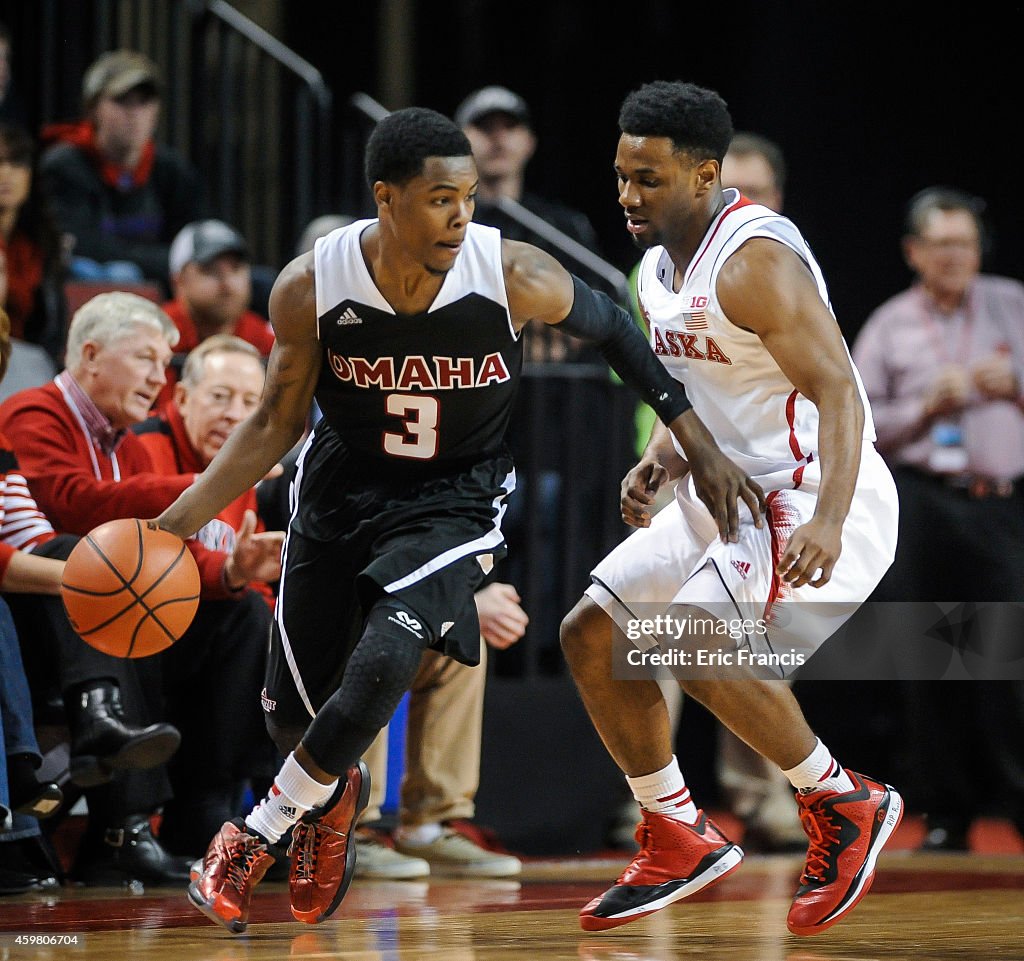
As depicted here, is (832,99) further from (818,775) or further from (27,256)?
(818,775)

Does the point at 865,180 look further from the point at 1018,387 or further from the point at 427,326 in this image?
the point at 427,326

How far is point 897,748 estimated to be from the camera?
6996mm

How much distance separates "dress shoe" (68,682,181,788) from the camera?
432cm

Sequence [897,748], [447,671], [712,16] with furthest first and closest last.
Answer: [712,16]
[897,748]
[447,671]

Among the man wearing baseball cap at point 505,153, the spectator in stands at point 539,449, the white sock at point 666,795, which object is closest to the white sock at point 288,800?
the white sock at point 666,795

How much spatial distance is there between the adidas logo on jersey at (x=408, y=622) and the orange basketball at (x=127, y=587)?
2.03 feet

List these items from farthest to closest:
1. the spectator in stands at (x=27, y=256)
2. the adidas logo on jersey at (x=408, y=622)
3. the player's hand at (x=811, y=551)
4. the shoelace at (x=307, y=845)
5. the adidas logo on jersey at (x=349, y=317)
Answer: the spectator in stands at (x=27, y=256), the shoelace at (x=307, y=845), the adidas logo on jersey at (x=349, y=317), the adidas logo on jersey at (x=408, y=622), the player's hand at (x=811, y=551)

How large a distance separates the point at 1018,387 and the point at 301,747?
12.3ft

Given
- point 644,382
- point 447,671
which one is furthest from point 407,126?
point 447,671

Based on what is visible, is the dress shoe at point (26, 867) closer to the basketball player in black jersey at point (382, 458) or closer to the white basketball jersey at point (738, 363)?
the basketball player in black jersey at point (382, 458)

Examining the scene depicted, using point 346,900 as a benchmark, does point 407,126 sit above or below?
above

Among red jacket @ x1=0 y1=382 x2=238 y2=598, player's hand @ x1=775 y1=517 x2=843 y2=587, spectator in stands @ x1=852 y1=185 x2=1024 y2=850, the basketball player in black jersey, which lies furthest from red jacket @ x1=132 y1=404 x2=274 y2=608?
spectator in stands @ x1=852 y1=185 x2=1024 y2=850

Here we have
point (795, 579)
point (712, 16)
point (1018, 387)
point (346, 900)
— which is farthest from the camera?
point (712, 16)

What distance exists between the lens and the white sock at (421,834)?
517 centimetres
